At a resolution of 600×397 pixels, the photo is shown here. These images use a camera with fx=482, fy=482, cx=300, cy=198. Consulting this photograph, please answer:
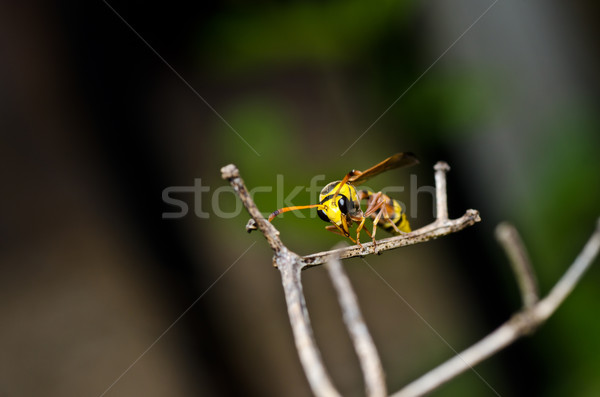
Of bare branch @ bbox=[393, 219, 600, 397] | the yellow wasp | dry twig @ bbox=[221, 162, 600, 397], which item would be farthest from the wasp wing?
bare branch @ bbox=[393, 219, 600, 397]

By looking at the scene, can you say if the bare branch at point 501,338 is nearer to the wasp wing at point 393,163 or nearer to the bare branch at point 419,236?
the bare branch at point 419,236

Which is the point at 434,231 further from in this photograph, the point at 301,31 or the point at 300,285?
the point at 301,31

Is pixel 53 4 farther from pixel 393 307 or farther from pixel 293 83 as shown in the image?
pixel 393 307

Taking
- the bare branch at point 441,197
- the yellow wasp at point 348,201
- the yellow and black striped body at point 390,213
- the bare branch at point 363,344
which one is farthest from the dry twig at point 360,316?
the yellow and black striped body at point 390,213

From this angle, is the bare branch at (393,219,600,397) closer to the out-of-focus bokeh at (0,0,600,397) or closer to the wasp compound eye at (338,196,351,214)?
the wasp compound eye at (338,196,351,214)

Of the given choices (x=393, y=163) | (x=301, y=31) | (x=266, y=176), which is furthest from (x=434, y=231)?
(x=301, y=31)
